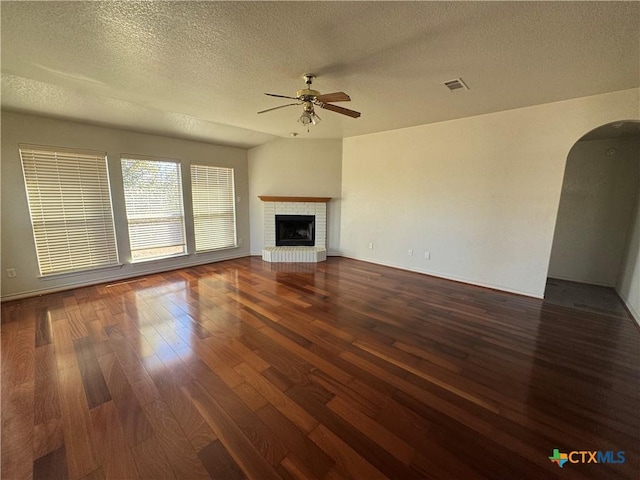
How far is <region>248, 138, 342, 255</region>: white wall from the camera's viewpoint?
564 centimetres

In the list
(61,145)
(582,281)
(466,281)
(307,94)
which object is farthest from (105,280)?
(582,281)

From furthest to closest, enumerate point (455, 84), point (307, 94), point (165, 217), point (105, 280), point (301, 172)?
point (301, 172) → point (165, 217) → point (105, 280) → point (455, 84) → point (307, 94)

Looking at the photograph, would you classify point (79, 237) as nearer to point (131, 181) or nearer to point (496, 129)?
point (131, 181)

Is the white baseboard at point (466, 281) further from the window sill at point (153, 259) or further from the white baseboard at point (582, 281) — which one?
the window sill at point (153, 259)

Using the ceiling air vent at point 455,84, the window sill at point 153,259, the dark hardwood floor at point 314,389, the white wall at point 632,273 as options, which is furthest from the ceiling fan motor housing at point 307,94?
the white wall at point 632,273

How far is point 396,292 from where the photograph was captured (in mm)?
3793

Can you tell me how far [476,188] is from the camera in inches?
155

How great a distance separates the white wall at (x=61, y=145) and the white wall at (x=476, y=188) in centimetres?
354

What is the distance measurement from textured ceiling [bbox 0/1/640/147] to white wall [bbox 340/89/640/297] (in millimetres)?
329

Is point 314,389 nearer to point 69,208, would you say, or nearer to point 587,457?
point 587,457

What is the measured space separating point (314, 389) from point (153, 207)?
440 cm

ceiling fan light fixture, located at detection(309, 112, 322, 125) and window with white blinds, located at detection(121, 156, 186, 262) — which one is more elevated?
ceiling fan light fixture, located at detection(309, 112, 322, 125)

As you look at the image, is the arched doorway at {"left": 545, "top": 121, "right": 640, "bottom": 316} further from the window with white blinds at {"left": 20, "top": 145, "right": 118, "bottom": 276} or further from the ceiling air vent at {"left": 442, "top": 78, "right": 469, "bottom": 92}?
the window with white blinds at {"left": 20, "top": 145, "right": 118, "bottom": 276}

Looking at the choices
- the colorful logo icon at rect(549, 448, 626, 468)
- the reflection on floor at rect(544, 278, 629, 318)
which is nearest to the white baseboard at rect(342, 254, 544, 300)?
the reflection on floor at rect(544, 278, 629, 318)
